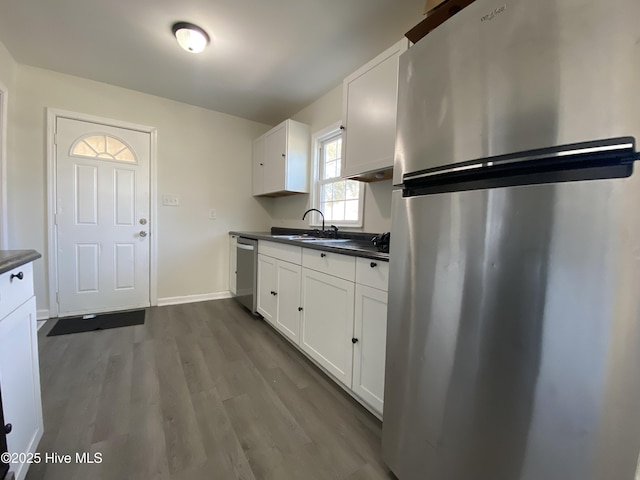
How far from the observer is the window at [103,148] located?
109 inches

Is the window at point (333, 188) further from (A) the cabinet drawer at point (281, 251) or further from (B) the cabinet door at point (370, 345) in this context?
(B) the cabinet door at point (370, 345)

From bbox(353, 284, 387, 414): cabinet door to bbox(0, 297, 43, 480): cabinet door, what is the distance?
1379 mm

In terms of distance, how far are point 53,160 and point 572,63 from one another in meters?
3.82

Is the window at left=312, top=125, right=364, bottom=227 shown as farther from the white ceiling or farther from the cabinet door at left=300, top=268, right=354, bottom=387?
the cabinet door at left=300, top=268, right=354, bottom=387

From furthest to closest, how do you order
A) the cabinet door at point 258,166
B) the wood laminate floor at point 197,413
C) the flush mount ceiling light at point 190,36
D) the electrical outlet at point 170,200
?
the cabinet door at point 258,166 → the electrical outlet at point 170,200 → the flush mount ceiling light at point 190,36 → the wood laminate floor at point 197,413

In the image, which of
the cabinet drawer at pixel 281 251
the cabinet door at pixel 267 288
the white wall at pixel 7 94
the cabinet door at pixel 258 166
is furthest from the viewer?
the cabinet door at pixel 258 166

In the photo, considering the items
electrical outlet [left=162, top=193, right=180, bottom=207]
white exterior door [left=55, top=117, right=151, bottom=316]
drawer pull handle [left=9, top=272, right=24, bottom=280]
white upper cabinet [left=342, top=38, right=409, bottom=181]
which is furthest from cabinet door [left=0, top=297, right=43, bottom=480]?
electrical outlet [left=162, top=193, right=180, bottom=207]

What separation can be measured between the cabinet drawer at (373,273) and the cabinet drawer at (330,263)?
5cm

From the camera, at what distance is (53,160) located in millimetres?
2664

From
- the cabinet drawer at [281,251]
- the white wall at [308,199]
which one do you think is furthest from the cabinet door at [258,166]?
the cabinet drawer at [281,251]

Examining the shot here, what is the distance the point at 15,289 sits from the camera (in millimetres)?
978

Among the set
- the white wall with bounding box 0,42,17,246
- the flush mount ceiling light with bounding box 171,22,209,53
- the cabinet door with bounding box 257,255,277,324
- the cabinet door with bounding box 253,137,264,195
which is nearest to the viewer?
the flush mount ceiling light with bounding box 171,22,209,53

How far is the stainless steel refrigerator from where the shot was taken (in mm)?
567

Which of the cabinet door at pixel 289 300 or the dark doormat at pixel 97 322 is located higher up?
the cabinet door at pixel 289 300
